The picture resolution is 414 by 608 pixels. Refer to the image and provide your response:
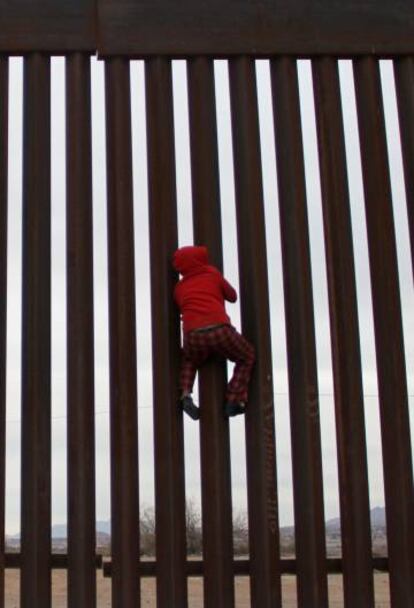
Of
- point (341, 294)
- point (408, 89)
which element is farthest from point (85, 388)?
point (408, 89)

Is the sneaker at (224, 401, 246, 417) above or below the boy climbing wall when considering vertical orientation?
below

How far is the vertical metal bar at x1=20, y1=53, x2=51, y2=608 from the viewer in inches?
271

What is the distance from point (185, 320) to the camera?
23.4 feet

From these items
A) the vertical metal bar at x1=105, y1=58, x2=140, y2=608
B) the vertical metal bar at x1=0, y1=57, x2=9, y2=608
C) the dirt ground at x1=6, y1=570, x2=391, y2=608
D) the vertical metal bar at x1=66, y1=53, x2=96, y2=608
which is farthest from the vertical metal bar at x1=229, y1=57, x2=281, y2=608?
the dirt ground at x1=6, y1=570, x2=391, y2=608

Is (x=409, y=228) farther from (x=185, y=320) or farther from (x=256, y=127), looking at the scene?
(x=185, y=320)

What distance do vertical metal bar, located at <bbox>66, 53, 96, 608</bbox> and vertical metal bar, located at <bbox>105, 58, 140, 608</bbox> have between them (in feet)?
0.49

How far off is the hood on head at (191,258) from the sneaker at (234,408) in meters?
0.94

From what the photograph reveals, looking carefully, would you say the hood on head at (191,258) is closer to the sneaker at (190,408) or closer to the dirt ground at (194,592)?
the sneaker at (190,408)

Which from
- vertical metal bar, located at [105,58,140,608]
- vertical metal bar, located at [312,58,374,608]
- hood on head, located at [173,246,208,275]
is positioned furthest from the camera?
hood on head, located at [173,246,208,275]

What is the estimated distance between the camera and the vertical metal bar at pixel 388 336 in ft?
23.1

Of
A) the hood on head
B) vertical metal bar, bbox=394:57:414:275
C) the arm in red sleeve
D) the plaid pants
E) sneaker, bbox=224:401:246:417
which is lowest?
sneaker, bbox=224:401:246:417

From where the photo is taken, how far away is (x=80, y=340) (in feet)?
23.3

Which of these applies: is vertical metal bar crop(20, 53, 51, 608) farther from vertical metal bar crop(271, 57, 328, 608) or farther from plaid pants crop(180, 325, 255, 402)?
vertical metal bar crop(271, 57, 328, 608)

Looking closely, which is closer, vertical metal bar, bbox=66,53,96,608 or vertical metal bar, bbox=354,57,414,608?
vertical metal bar, bbox=66,53,96,608
